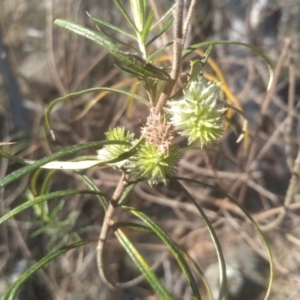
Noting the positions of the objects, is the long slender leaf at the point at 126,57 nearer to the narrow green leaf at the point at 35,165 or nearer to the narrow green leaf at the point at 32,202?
the narrow green leaf at the point at 35,165

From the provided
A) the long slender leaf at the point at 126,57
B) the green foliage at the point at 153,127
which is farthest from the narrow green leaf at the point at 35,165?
the long slender leaf at the point at 126,57

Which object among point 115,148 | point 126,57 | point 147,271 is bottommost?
point 147,271

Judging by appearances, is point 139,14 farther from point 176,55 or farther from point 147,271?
point 147,271

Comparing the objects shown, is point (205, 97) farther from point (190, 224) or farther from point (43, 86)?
point (43, 86)

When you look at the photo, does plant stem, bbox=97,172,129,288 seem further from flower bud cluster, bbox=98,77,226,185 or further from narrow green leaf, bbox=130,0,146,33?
narrow green leaf, bbox=130,0,146,33

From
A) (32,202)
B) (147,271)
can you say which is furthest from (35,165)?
(147,271)

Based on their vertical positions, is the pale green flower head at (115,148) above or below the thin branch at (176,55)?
below
